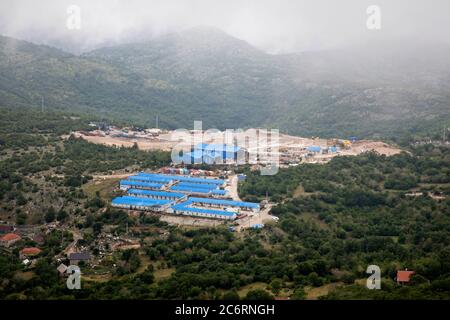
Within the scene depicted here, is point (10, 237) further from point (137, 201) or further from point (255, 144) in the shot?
point (255, 144)

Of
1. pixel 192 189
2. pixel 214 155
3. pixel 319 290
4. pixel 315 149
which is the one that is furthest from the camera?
pixel 315 149

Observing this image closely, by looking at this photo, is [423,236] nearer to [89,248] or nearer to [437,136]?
[89,248]

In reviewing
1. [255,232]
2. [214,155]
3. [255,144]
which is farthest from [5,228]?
[255,144]

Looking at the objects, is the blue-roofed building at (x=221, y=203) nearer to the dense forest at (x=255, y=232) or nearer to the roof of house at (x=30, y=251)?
the dense forest at (x=255, y=232)

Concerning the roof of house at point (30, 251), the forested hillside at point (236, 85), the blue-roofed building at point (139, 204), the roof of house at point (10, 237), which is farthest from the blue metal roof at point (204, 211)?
the forested hillside at point (236, 85)

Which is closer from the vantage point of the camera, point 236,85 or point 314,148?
point 314,148

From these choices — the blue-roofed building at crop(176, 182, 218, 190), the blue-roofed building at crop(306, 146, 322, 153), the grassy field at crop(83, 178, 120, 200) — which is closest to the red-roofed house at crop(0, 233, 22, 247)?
the grassy field at crop(83, 178, 120, 200)
